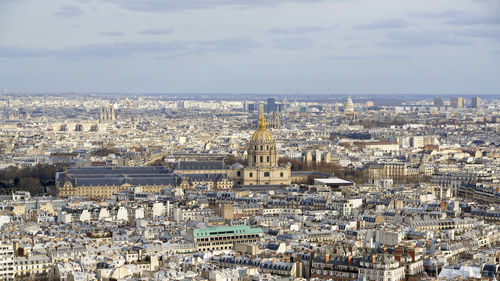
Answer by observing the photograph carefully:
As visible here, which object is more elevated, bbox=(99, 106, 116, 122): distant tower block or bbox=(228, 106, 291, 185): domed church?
bbox=(228, 106, 291, 185): domed church

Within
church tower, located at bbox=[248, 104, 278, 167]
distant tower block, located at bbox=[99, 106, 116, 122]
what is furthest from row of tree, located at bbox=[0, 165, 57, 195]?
distant tower block, located at bbox=[99, 106, 116, 122]

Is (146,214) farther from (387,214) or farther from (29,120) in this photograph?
(29,120)

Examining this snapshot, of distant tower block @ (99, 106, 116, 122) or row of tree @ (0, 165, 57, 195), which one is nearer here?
row of tree @ (0, 165, 57, 195)

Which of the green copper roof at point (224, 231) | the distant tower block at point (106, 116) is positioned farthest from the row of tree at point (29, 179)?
the distant tower block at point (106, 116)

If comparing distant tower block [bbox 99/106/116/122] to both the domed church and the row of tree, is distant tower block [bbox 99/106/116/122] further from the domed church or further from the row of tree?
the domed church

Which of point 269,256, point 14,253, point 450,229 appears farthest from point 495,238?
point 14,253

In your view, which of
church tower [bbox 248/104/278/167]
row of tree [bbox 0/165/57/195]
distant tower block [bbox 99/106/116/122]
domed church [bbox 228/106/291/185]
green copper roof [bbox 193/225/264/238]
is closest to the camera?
green copper roof [bbox 193/225/264/238]
